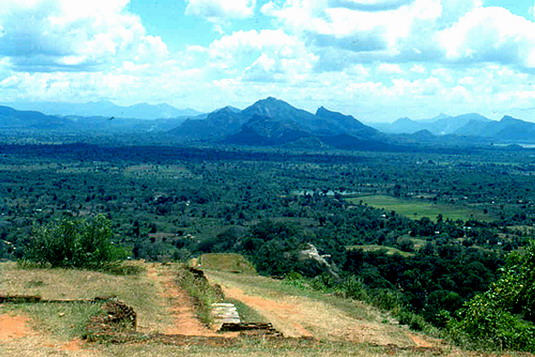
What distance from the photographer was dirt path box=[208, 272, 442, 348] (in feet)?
58.6

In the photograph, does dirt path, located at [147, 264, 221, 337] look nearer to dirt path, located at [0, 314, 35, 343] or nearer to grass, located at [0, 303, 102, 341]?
grass, located at [0, 303, 102, 341]

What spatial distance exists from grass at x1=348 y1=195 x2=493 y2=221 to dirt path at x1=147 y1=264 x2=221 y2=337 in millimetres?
85490

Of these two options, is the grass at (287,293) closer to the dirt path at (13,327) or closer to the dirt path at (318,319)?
the dirt path at (318,319)

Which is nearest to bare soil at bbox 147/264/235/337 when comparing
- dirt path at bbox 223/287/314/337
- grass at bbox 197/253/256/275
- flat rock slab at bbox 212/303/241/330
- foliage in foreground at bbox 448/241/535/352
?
flat rock slab at bbox 212/303/241/330

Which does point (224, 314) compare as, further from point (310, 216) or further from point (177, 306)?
point (310, 216)

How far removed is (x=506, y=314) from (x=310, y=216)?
3454 inches

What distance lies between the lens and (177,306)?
19562 millimetres

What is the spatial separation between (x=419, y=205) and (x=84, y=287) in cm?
10746

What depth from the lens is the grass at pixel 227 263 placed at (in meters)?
34.3

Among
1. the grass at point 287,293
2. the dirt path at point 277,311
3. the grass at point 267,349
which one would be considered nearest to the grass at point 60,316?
the grass at point 267,349

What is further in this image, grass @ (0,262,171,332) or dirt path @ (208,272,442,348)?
grass @ (0,262,171,332)

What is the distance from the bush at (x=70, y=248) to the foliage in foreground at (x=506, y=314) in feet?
54.3

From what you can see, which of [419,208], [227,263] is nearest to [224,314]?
[227,263]

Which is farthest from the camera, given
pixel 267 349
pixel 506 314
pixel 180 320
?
pixel 180 320
